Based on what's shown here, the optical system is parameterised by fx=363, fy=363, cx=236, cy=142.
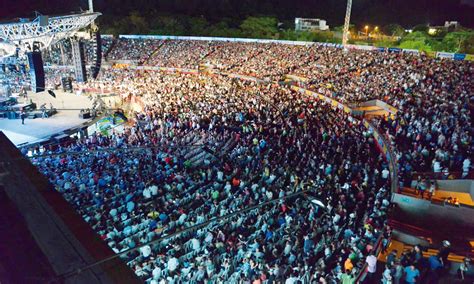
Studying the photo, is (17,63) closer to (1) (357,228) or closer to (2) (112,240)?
(2) (112,240)

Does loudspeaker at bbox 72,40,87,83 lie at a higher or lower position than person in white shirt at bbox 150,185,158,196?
higher

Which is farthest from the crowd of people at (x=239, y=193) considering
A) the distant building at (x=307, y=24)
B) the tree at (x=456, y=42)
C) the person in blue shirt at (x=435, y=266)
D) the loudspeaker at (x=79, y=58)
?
the distant building at (x=307, y=24)

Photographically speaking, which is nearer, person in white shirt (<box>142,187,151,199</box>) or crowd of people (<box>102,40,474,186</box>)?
person in white shirt (<box>142,187,151,199</box>)

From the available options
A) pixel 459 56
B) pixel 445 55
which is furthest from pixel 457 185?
pixel 445 55

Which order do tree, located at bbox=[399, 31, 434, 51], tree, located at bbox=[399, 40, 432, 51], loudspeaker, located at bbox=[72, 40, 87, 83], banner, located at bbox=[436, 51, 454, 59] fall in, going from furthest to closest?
1. tree, located at bbox=[399, 31, 434, 51]
2. tree, located at bbox=[399, 40, 432, 51]
3. banner, located at bbox=[436, 51, 454, 59]
4. loudspeaker, located at bbox=[72, 40, 87, 83]

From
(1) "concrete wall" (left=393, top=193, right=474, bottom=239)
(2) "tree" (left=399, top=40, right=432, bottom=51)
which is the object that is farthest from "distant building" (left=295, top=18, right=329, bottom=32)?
(1) "concrete wall" (left=393, top=193, right=474, bottom=239)

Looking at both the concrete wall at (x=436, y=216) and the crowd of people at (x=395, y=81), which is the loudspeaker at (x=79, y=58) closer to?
the crowd of people at (x=395, y=81)

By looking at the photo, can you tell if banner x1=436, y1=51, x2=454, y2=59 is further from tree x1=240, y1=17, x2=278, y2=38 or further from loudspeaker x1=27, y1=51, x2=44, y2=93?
tree x1=240, y1=17, x2=278, y2=38
